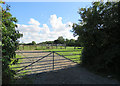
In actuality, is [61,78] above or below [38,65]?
below

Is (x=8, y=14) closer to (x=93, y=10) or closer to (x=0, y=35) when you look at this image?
(x=0, y=35)

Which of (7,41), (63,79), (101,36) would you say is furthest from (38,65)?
(101,36)

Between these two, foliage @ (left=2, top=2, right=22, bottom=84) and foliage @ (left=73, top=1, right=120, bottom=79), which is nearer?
foliage @ (left=2, top=2, right=22, bottom=84)

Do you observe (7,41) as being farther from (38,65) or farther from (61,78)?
(38,65)

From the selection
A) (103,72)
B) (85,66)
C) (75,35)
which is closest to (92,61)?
(85,66)

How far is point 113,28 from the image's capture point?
18.7ft

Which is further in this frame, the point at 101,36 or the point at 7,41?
the point at 101,36

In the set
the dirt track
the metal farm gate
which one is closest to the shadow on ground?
the dirt track

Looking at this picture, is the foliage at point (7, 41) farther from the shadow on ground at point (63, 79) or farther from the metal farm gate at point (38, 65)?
the shadow on ground at point (63, 79)

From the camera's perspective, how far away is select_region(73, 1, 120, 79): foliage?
519 centimetres

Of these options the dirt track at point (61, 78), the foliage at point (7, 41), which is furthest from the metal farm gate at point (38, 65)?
the foliage at point (7, 41)

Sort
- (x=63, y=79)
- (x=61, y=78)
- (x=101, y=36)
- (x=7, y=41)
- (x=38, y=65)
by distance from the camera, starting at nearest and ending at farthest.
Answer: (x=7, y=41)
(x=63, y=79)
(x=61, y=78)
(x=101, y=36)
(x=38, y=65)

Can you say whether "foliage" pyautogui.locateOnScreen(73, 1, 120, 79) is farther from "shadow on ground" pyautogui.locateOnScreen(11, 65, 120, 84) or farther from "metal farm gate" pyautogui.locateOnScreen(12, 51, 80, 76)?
"metal farm gate" pyautogui.locateOnScreen(12, 51, 80, 76)

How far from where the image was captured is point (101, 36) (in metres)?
5.76
